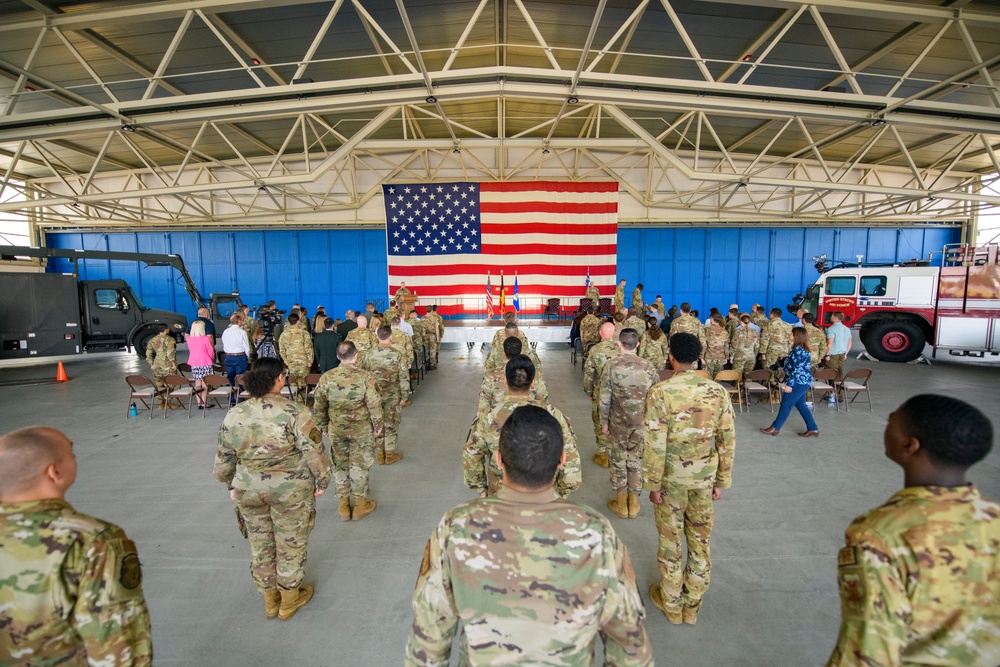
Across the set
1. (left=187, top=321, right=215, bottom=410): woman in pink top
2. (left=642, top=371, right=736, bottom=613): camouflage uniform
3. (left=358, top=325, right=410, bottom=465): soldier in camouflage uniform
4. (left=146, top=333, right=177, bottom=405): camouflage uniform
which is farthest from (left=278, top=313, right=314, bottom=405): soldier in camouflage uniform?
(left=642, top=371, right=736, bottom=613): camouflage uniform

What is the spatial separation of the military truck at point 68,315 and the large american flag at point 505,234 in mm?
6574

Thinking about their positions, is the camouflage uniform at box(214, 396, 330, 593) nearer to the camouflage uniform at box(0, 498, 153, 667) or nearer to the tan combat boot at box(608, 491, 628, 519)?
the camouflage uniform at box(0, 498, 153, 667)

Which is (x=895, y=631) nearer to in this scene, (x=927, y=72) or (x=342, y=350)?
(x=342, y=350)

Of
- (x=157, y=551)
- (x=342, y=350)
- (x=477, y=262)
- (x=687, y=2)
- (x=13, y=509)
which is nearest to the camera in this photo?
(x=13, y=509)

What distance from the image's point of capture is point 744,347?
24.4 feet

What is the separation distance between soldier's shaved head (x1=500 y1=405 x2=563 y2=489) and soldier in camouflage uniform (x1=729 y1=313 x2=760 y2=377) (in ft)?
23.8

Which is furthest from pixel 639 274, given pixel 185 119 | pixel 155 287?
pixel 155 287

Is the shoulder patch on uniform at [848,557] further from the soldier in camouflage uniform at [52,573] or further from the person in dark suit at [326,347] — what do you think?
the person in dark suit at [326,347]

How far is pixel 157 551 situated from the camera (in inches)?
133

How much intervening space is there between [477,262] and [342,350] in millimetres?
11687

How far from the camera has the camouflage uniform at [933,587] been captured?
3.79 ft

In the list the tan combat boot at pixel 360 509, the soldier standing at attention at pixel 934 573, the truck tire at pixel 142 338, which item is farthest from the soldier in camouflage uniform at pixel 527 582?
the truck tire at pixel 142 338

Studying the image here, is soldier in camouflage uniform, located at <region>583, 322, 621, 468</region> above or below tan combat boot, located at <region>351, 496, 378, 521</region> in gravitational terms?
above

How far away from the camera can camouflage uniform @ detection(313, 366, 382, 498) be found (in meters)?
3.60
